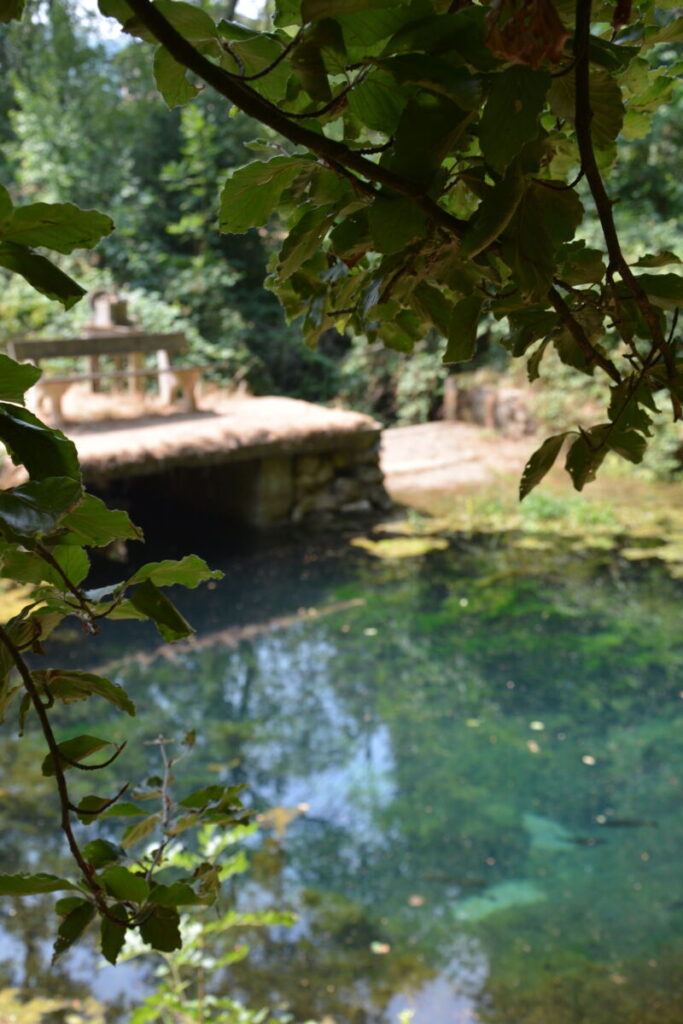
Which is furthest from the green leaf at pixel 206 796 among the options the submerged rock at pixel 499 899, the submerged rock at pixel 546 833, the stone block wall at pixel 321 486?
the stone block wall at pixel 321 486

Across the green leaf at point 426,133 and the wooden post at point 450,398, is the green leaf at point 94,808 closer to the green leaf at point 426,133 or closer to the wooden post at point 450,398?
the green leaf at point 426,133

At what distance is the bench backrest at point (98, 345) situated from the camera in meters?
4.85

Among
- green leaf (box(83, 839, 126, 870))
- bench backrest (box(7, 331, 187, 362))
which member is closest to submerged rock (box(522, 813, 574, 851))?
green leaf (box(83, 839, 126, 870))

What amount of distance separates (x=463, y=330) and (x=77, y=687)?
0.83 ft

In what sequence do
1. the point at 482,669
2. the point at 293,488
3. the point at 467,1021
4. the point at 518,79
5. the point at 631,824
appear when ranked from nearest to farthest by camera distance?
1. the point at 518,79
2. the point at 467,1021
3. the point at 631,824
4. the point at 482,669
5. the point at 293,488

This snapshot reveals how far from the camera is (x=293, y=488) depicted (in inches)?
220

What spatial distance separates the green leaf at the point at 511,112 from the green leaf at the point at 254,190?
0.47 ft

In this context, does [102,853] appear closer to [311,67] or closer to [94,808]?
[94,808]

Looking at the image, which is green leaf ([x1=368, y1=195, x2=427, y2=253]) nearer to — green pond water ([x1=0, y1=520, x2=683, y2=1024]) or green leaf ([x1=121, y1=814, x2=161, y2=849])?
green leaf ([x1=121, y1=814, x2=161, y2=849])

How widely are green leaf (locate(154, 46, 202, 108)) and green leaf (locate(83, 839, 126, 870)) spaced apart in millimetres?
415

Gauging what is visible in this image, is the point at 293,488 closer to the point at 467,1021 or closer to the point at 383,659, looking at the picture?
the point at 383,659

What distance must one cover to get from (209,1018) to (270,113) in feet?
6.26

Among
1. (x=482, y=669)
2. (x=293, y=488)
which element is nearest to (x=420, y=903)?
(x=482, y=669)

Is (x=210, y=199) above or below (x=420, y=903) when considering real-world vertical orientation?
above
